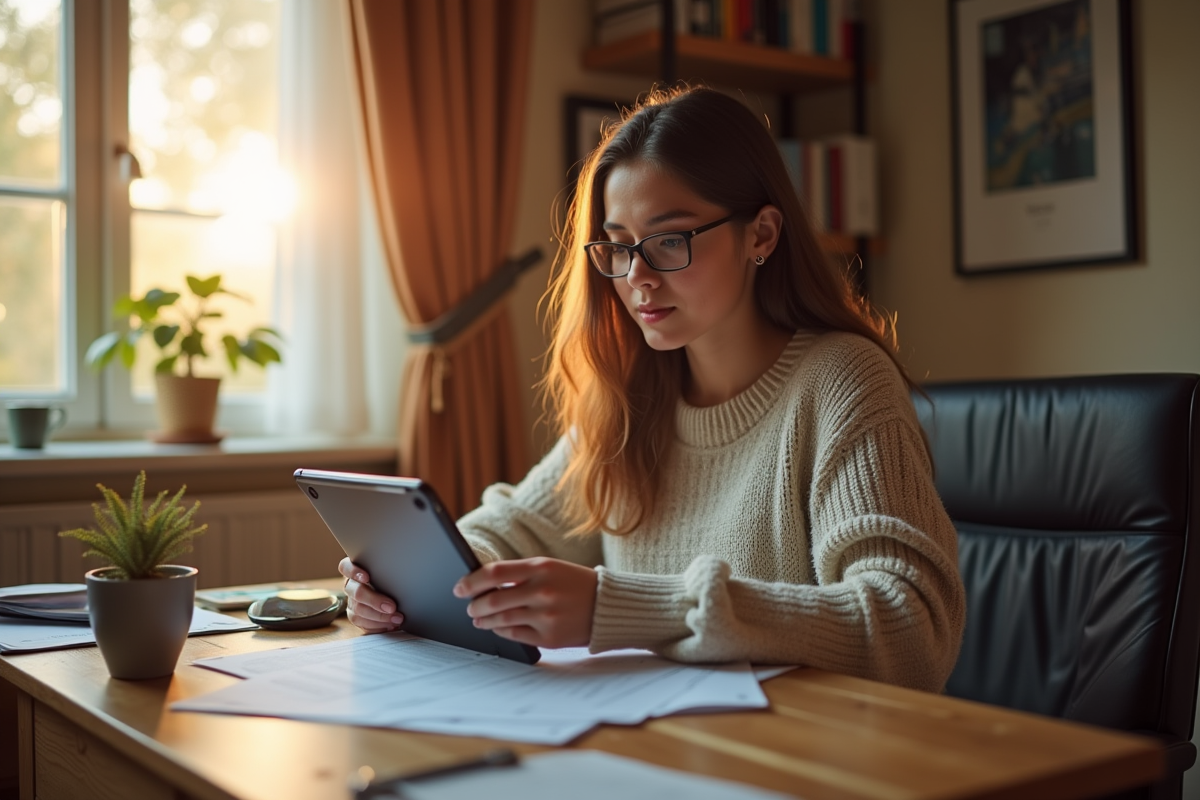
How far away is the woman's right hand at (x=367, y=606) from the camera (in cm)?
123

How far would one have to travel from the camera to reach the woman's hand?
41.2 inches

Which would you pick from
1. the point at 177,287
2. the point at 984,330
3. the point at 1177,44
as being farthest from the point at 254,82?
the point at 1177,44

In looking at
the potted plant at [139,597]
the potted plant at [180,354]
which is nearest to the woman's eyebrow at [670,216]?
the potted plant at [139,597]

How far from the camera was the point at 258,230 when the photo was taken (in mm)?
2541

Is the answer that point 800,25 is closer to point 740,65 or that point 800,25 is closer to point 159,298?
point 740,65

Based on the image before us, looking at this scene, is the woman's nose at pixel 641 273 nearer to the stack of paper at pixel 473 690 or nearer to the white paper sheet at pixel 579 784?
the stack of paper at pixel 473 690

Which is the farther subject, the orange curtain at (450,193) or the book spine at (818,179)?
the book spine at (818,179)

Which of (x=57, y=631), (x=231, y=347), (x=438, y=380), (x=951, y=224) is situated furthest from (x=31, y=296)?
(x=951, y=224)

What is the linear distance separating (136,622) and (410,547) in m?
0.25

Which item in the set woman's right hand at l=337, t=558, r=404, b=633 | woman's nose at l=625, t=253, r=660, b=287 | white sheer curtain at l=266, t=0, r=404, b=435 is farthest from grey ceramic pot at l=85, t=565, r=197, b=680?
white sheer curtain at l=266, t=0, r=404, b=435

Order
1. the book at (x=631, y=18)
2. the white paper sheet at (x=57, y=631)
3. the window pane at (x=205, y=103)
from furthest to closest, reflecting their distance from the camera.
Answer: the book at (x=631, y=18) < the window pane at (x=205, y=103) < the white paper sheet at (x=57, y=631)

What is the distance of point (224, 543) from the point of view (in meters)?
2.26

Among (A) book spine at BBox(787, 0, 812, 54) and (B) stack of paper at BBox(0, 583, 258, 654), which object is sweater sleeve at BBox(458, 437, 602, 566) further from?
(A) book spine at BBox(787, 0, 812, 54)

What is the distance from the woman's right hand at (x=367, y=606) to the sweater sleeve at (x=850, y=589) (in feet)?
0.90
